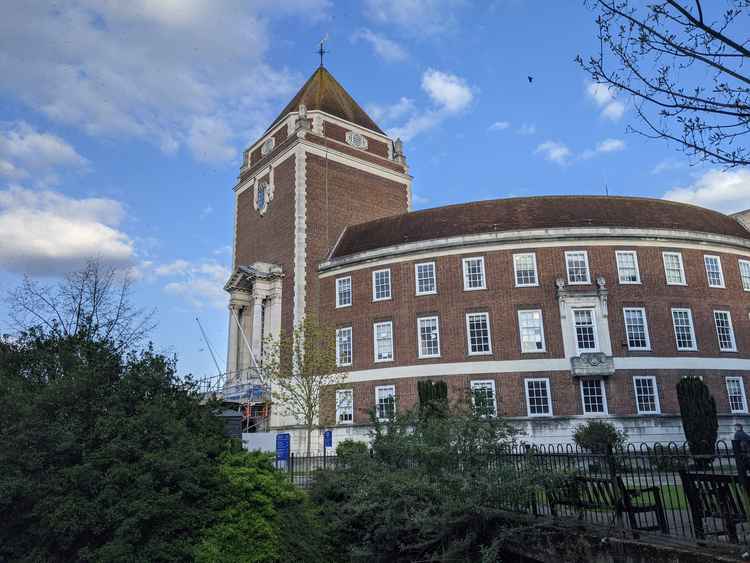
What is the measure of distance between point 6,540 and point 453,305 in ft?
76.2

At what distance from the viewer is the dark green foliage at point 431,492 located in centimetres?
1057

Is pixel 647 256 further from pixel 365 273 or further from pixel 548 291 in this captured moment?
pixel 365 273

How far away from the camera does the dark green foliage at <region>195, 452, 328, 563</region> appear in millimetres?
11328

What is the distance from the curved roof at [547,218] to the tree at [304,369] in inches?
249

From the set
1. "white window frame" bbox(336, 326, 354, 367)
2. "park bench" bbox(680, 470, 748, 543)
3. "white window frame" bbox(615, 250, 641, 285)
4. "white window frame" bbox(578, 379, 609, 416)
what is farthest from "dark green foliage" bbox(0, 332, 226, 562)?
"white window frame" bbox(615, 250, 641, 285)

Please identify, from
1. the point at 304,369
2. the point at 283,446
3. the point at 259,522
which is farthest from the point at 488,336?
the point at 259,522

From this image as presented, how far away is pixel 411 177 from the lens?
4544 cm

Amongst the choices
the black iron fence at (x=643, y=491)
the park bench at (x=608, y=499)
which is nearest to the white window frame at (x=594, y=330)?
the black iron fence at (x=643, y=491)

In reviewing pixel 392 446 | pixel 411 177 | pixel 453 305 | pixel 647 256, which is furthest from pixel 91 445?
pixel 411 177

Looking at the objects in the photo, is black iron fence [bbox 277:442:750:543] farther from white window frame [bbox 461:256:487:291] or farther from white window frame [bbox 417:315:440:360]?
white window frame [bbox 461:256:487:291]

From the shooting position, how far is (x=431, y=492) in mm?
11266

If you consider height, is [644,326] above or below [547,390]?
above

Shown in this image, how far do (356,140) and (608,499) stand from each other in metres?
36.7

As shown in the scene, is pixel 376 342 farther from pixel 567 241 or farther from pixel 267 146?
pixel 267 146
